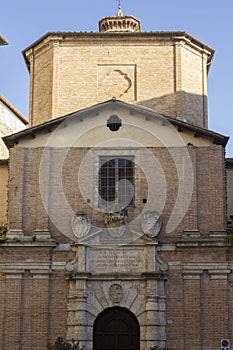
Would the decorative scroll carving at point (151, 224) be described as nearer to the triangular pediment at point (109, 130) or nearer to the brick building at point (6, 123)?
the triangular pediment at point (109, 130)

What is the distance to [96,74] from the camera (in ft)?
87.3

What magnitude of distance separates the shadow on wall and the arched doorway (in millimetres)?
8272

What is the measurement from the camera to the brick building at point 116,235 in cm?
2058

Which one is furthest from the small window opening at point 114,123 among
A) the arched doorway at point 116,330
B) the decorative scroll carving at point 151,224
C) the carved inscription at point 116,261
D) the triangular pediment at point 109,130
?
the arched doorway at point 116,330

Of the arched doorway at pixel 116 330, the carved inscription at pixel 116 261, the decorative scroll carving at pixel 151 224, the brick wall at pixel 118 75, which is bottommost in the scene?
the arched doorway at pixel 116 330

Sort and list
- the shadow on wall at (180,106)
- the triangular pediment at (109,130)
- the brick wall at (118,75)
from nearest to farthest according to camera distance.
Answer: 1. the triangular pediment at (109,130)
2. the shadow on wall at (180,106)
3. the brick wall at (118,75)

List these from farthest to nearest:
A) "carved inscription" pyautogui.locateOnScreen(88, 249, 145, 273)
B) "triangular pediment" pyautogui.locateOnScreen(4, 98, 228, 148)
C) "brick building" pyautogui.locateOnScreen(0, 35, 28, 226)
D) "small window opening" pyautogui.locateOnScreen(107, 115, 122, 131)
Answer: "brick building" pyautogui.locateOnScreen(0, 35, 28, 226), "small window opening" pyautogui.locateOnScreen(107, 115, 122, 131), "triangular pediment" pyautogui.locateOnScreen(4, 98, 228, 148), "carved inscription" pyautogui.locateOnScreen(88, 249, 145, 273)

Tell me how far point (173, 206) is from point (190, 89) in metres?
6.59

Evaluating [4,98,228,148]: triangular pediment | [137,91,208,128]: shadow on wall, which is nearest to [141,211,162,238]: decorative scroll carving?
[4,98,228,148]: triangular pediment

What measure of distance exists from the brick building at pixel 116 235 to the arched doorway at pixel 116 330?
0.03m

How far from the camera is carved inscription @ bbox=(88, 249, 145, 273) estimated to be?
830 inches

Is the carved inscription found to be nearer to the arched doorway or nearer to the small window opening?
the arched doorway

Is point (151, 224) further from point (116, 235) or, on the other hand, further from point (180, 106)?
point (180, 106)

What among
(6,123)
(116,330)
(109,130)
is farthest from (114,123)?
(6,123)
